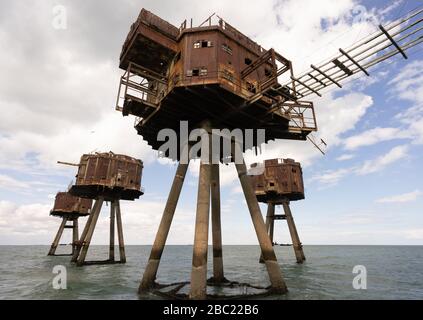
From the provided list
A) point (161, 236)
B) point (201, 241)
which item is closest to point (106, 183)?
point (161, 236)

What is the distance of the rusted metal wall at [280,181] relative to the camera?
28.1 meters

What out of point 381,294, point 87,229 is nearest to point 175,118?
point 381,294

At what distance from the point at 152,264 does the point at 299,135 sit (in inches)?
411

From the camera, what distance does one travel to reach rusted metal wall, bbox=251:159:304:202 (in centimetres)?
2812

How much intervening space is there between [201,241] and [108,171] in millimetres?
19137

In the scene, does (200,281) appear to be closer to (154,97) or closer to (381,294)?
(154,97)

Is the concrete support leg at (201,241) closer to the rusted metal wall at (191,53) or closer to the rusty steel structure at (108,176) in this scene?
the rusted metal wall at (191,53)

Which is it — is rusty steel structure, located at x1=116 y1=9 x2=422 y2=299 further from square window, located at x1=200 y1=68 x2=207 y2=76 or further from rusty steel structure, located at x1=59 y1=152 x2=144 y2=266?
rusty steel structure, located at x1=59 y1=152 x2=144 y2=266

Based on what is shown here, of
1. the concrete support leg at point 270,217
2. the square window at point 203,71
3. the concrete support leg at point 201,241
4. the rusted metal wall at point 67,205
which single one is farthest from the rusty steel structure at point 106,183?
the square window at point 203,71

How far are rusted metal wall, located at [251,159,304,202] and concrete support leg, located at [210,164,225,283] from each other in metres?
14.0

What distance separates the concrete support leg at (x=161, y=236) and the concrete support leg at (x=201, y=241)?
5.49ft

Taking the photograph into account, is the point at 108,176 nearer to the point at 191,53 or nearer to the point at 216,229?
the point at 216,229
